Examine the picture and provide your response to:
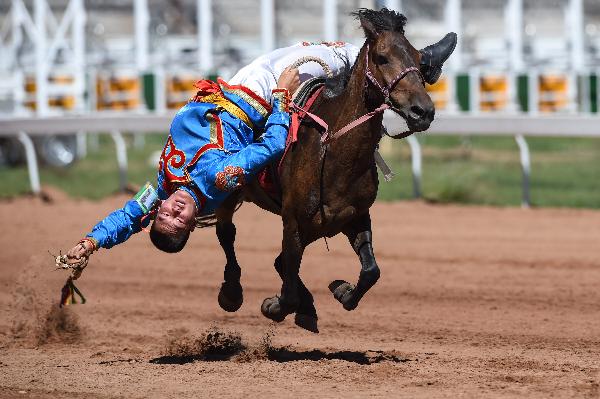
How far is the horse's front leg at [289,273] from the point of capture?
707 centimetres

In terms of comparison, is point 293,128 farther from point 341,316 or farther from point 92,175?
point 92,175

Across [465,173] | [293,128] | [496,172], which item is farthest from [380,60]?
[496,172]

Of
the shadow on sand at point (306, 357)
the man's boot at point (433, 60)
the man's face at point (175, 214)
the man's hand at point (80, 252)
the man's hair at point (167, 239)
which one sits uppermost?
the man's boot at point (433, 60)

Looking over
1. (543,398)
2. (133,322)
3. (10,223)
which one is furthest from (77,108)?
(543,398)

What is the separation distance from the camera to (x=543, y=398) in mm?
6094

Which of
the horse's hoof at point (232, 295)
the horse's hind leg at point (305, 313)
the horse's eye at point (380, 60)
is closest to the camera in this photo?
the horse's eye at point (380, 60)

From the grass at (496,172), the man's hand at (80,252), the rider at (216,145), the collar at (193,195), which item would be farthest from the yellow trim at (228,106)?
the grass at (496,172)

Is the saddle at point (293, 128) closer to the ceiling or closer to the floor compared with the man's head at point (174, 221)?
closer to the ceiling

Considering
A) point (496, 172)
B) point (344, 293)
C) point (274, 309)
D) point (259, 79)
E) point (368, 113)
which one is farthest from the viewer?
point (496, 172)

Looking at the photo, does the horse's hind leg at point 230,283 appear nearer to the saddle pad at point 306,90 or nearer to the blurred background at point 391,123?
the saddle pad at point 306,90

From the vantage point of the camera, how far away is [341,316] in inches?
361

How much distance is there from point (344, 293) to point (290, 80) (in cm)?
137

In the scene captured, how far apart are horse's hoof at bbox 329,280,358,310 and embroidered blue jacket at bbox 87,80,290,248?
86 centimetres

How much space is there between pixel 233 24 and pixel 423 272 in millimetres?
22341
